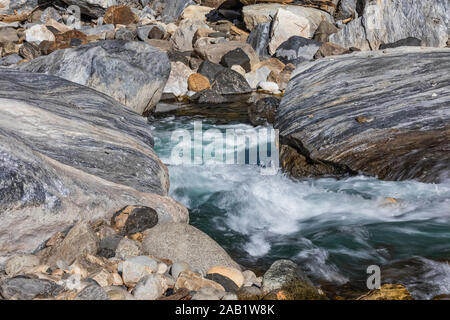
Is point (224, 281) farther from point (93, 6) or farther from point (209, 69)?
point (93, 6)

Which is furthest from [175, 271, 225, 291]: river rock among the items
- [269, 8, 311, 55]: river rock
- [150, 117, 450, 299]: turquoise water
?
[269, 8, 311, 55]: river rock

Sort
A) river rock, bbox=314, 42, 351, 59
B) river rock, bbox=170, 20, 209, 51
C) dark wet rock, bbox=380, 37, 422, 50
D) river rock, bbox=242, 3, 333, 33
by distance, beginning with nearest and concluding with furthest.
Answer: dark wet rock, bbox=380, 37, 422, 50 → river rock, bbox=314, 42, 351, 59 → river rock, bbox=170, 20, 209, 51 → river rock, bbox=242, 3, 333, 33

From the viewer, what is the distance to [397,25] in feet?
48.6

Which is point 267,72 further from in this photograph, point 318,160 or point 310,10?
point 318,160

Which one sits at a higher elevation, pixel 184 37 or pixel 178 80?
pixel 184 37

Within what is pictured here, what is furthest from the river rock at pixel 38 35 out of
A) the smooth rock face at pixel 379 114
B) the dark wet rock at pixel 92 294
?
the dark wet rock at pixel 92 294

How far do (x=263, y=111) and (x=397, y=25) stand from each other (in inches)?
275

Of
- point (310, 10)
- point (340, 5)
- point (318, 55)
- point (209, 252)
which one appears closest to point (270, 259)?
point (209, 252)

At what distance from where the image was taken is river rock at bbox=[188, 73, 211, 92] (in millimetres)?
12586

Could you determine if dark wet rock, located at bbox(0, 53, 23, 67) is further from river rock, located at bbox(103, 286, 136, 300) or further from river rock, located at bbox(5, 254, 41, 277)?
river rock, located at bbox(103, 286, 136, 300)

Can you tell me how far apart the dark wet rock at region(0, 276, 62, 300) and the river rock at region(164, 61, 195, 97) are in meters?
9.55

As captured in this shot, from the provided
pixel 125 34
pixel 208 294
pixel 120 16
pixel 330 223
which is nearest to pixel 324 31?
pixel 125 34

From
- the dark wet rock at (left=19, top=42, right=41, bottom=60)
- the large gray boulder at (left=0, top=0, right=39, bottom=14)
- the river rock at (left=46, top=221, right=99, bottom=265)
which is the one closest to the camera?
→ the river rock at (left=46, top=221, right=99, bottom=265)

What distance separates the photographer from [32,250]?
12.5 ft
